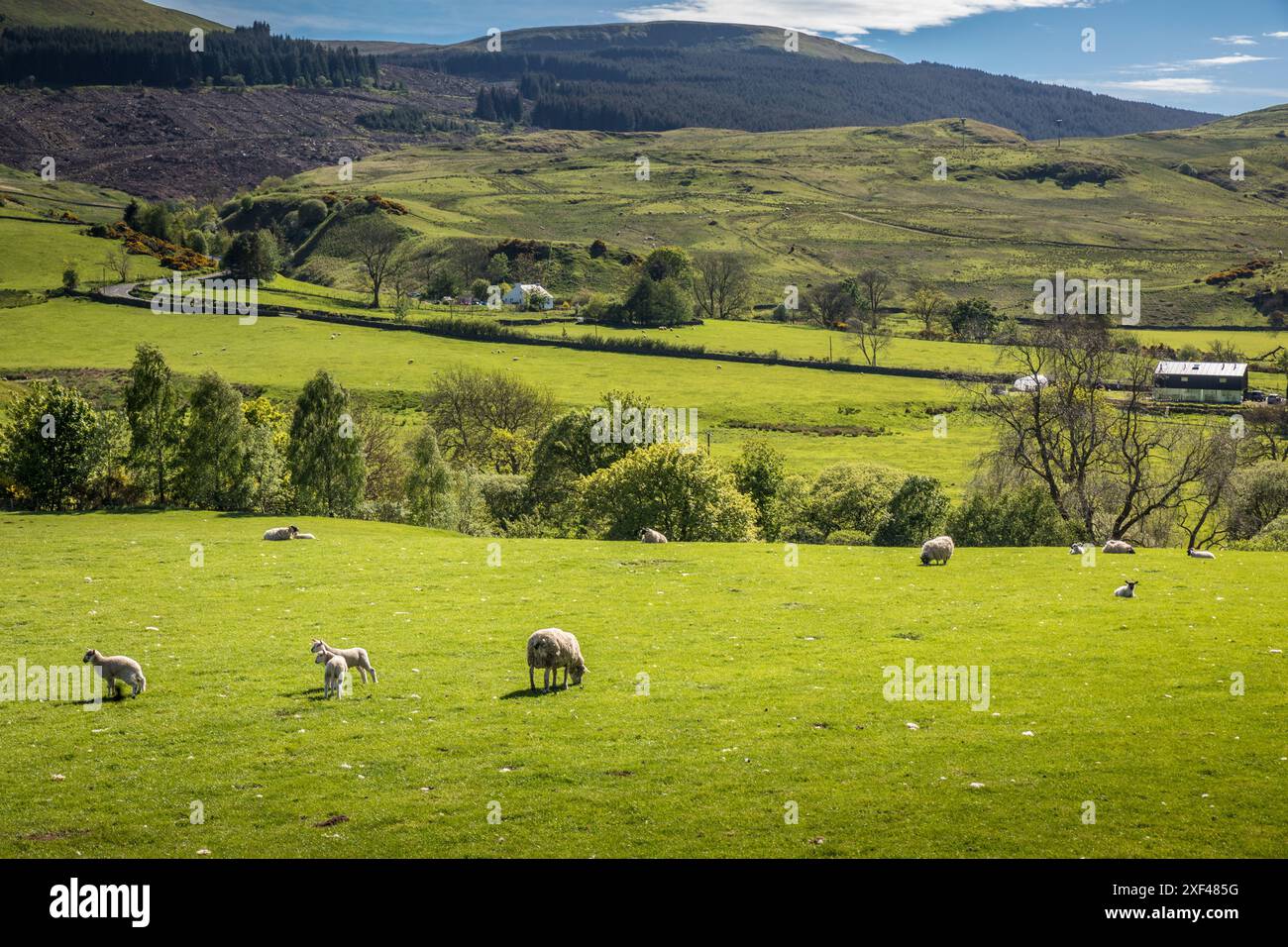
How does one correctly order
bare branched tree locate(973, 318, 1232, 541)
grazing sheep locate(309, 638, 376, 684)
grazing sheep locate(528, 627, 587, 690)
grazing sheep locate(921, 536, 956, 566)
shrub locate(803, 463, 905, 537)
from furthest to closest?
shrub locate(803, 463, 905, 537) < bare branched tree locate(973, 318, 1232, 541) < grazing sheep locate(921, 536, 956, 566) < grazing sheep locate(309, 638, 376, 684) < grazing sheep locate(528, 627, 587, 690)

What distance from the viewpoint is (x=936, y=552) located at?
134 ft

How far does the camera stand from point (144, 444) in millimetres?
60750

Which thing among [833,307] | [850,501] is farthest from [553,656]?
[833,307]

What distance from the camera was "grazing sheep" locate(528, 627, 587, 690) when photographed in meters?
23.4

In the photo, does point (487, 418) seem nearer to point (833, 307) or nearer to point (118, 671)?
point (118, 671)

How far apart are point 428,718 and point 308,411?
50.4 metres

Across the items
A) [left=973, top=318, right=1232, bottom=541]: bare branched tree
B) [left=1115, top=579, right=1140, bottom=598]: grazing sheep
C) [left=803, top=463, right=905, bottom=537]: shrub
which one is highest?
[left=973, top=318, right=1232, bottom=541]: bare branched tree

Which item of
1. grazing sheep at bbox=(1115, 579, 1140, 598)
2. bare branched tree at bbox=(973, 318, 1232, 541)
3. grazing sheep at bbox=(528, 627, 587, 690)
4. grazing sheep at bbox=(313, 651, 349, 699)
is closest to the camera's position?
grazing sheep at bbox=(313, 651, 349, 699)

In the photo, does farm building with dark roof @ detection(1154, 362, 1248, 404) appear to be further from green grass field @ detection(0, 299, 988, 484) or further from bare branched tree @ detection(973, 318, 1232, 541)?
bare branched tree @ detection(973, 318, 1232, 541)

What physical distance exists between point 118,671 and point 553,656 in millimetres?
9526

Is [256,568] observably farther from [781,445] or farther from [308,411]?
[781,445]

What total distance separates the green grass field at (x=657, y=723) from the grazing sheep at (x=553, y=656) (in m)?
0.59

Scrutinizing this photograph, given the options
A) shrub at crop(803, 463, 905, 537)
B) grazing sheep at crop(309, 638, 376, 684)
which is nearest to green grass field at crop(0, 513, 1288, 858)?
grazing sheep at crop(309, 638, 376, 684)

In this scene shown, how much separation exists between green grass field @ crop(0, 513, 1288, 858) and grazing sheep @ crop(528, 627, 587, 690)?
59 centimetres
